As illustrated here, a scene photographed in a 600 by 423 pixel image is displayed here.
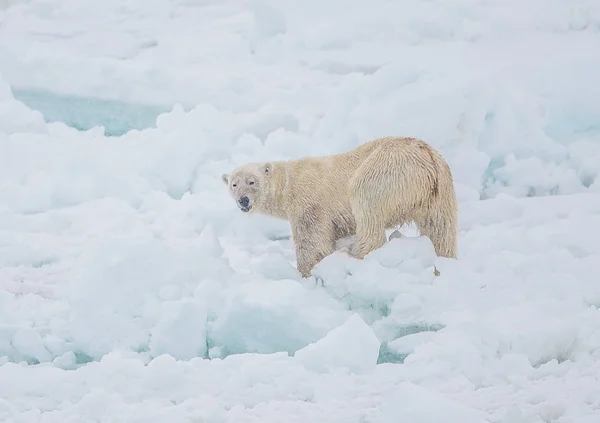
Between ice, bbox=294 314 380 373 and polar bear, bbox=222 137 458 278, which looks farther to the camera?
polar bear, bbox=222 137 458 278

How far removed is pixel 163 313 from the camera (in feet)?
10.9

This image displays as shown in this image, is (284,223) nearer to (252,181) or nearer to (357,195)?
(252,181)

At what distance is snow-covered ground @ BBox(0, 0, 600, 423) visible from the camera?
113 inches

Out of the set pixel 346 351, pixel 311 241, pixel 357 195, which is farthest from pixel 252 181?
pixel 346 351

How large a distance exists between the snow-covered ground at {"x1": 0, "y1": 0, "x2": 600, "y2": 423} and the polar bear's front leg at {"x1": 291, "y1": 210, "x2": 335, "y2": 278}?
120 millimetres

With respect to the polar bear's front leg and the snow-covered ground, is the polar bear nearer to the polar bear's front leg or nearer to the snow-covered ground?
the polar bear's front leg

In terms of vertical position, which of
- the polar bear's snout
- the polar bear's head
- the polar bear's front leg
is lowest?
the polar bear's front leg

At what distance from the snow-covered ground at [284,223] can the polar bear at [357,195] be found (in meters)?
0.18

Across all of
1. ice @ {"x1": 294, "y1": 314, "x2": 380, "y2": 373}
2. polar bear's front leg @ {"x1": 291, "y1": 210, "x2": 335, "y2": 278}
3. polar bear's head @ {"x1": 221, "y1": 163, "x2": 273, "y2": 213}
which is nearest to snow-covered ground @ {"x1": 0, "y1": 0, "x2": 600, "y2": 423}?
ice @ {"x1": 294, "y1": 314, "x2": 380, "y2": 373}

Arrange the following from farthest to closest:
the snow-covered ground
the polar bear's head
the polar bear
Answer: the polar bear's head < the polar bear < the snow-covered ground

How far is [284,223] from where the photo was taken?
193 inches

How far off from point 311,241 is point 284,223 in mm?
946

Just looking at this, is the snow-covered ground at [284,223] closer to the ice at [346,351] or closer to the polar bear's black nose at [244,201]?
the ice at [346,351]

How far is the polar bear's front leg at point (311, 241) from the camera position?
12.9 ft
